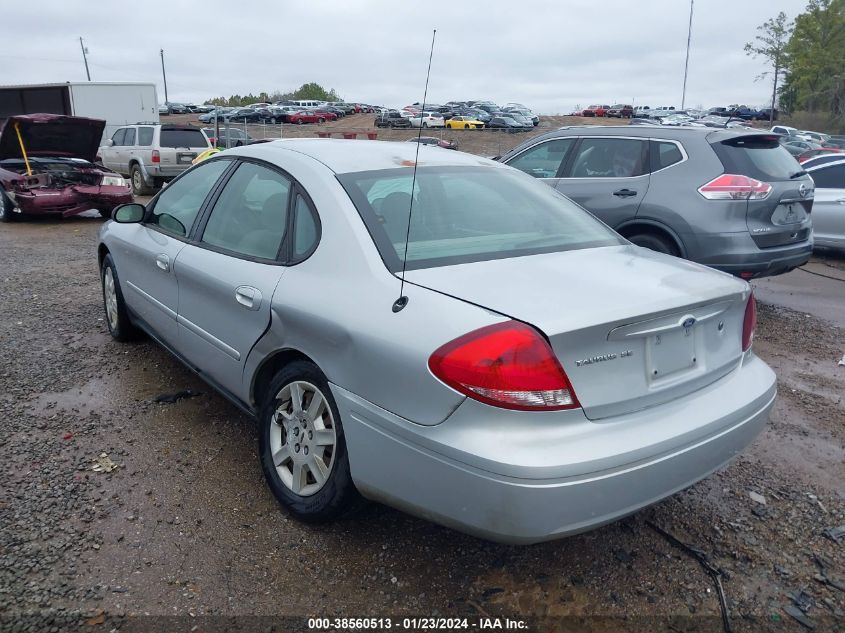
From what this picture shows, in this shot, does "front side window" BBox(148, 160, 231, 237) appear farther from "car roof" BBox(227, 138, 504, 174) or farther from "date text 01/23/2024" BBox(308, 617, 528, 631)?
"date text 01/23/2024" BBox(308, 617, 528, 631)

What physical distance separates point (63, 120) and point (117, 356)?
295 inches

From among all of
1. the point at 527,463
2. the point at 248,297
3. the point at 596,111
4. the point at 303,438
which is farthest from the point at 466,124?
the point at 527,463

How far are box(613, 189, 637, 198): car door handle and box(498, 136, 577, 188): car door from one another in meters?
0.76

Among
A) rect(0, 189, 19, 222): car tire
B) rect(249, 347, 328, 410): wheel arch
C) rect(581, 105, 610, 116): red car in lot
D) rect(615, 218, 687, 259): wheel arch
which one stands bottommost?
rect(0, 189, 19, 222): car tire

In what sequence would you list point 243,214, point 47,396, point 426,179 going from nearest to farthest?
point 426,179, point 243,214, point 47,396

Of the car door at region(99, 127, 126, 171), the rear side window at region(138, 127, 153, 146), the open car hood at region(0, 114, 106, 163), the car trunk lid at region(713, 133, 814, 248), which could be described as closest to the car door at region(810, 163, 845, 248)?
the car trunk lid at region(713, 133, 814, 248)

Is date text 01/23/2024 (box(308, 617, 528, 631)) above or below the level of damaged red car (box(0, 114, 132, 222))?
below

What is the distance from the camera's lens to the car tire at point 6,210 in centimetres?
1191

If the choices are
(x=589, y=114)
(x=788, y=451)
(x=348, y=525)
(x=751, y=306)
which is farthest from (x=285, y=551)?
(x=589, y=114)

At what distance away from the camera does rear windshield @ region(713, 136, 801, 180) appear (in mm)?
5848

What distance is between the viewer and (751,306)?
297cm

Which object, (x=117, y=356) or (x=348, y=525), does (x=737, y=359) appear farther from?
(x=117, y=356)

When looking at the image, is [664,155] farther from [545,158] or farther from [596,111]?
[596,111]

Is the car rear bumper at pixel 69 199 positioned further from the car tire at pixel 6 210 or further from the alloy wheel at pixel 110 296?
the alloy wheel at pixel 110 296
